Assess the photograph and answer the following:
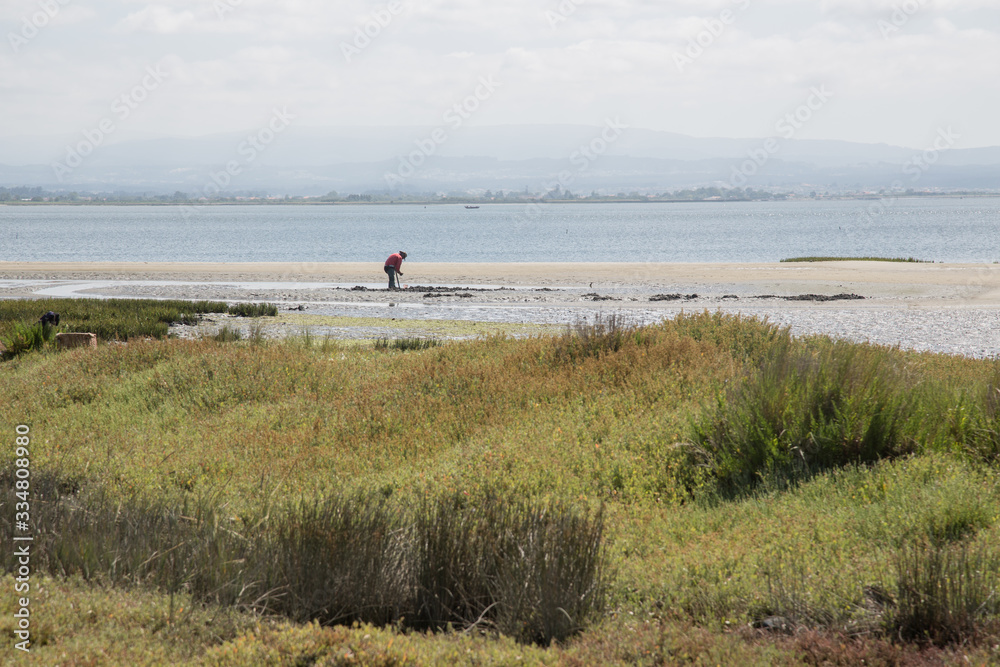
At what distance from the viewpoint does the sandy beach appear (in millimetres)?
23922

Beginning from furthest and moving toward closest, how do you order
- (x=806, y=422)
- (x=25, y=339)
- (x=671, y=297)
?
(x=671, y=297), (x=25, y=339), (x=806, y=422)

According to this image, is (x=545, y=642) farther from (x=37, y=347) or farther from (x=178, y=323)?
(x=178, y=323)

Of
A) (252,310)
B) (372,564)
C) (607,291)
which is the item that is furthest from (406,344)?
(607,291)

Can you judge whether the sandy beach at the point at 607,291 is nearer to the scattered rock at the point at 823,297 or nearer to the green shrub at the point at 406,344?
the scattered rock at the point at 823,297

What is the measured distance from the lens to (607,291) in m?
34.8

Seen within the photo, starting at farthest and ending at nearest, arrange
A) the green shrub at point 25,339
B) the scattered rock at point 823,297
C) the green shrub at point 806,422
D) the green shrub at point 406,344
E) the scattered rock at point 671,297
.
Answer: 1. the scattered rock at point 671,297
2. the scattered rock at point 823,297
3. the green shrub at point 406,344
4. the green shrub at point 25,339
5. the green shrub at point 806,422

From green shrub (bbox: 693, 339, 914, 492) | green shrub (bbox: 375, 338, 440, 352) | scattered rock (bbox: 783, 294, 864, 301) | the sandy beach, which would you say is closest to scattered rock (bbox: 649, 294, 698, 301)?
the sandy beach

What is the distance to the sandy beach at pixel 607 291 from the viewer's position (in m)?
23.9

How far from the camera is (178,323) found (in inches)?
884

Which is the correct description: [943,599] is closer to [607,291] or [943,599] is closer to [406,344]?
[406,344]

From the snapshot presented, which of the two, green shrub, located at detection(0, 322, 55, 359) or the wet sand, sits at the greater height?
the wet sand

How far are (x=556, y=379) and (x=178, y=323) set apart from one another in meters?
15.2

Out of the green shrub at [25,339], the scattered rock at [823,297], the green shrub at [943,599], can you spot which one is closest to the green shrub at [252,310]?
the green shrub at [25,339]

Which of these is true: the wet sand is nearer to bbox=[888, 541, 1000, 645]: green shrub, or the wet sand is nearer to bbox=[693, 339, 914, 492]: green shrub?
bbox=[693, 339, 914, 492]: green shrub
